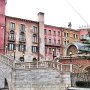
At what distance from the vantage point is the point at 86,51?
4484cm

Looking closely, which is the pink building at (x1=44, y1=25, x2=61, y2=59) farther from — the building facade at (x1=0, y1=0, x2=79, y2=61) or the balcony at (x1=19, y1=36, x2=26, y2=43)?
the balcony at (x1=19, y1=36, x2=26, y2=43)

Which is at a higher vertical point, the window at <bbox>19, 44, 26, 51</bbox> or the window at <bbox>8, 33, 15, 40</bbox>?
the window at <bbox>8, 33, 15, 40</bbox>

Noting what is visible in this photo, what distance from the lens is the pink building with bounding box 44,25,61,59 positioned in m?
69.6

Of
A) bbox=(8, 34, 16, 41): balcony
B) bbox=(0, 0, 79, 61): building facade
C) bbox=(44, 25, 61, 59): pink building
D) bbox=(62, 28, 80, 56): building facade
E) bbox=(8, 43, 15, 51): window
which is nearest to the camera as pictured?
bbox=(0, 0, 79, 61): building facade

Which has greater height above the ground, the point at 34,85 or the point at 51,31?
the point at 51,31

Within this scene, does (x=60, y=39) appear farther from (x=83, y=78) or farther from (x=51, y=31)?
(x=83, y=78)

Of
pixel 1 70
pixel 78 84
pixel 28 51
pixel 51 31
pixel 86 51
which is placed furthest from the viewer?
pixel 51 31

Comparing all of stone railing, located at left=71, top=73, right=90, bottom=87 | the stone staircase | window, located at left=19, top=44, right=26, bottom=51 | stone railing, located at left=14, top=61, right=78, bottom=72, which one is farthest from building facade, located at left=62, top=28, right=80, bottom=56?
stone railing, located at left=71, top=73, right=90, bottom=87

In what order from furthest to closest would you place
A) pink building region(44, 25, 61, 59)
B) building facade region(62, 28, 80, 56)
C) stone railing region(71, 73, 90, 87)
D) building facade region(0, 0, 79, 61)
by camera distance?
building facade region(62, 28, 80, 56)
pink building region(44, 25, 61, 59)
building facade region(0, 0, 79, 61)
stone railing region(71, 73, 90, 87)

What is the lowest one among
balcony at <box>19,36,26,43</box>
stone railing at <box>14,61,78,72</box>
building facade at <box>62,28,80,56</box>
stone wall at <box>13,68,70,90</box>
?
stone wall at <box>13,68,70,90</box>

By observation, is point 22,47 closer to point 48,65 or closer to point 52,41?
point 52,41

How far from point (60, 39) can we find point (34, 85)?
36376 mm

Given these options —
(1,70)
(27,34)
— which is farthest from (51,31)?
(1,70)

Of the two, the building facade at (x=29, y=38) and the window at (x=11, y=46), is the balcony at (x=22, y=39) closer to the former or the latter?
the building facade at (x=29, y=38)
